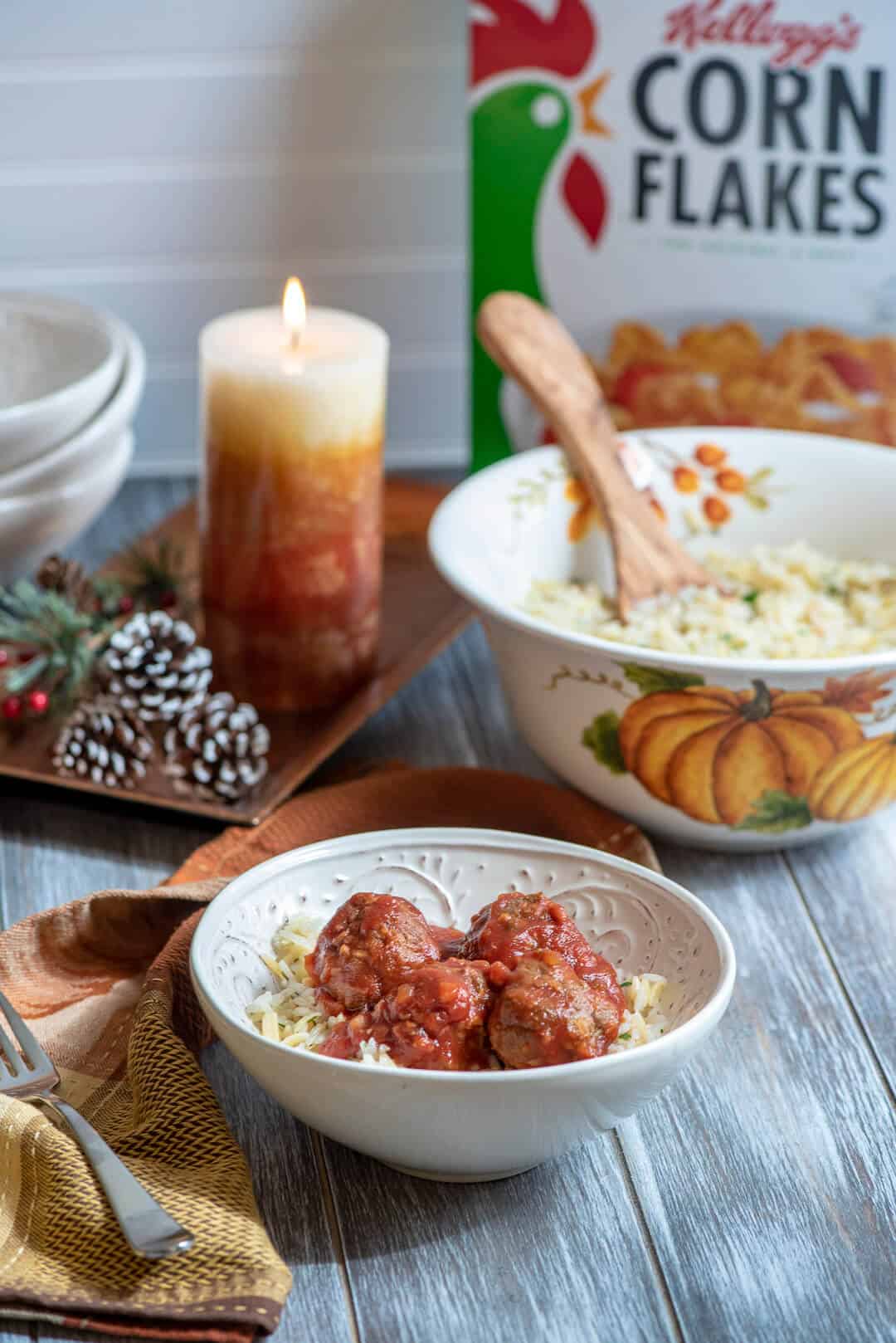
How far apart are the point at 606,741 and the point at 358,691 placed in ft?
0.90

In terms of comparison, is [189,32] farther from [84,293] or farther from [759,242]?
[759,242]

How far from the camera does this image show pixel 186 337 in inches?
69.9

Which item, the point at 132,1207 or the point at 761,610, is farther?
the point at 761,610

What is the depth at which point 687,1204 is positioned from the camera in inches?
31.7

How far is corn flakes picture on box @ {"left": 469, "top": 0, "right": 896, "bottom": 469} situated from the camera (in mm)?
1460

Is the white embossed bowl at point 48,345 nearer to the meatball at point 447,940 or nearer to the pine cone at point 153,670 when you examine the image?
the pine cone at point 153,670

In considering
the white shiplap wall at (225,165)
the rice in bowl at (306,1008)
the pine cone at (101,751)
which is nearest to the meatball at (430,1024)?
the rice in bowl at (306,1008)

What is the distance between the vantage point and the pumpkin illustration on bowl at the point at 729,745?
1006 mm

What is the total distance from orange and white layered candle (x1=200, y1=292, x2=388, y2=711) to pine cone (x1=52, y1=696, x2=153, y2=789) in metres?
0.14

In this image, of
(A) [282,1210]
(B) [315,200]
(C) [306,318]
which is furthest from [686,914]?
(B) [315,200]

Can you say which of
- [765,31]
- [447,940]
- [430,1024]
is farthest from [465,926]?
[765,31]

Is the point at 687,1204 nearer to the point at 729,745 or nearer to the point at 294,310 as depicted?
the point at 729,745

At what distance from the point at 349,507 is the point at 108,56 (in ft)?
2.34

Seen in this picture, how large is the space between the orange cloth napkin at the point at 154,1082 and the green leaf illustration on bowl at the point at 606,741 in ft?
0.13
